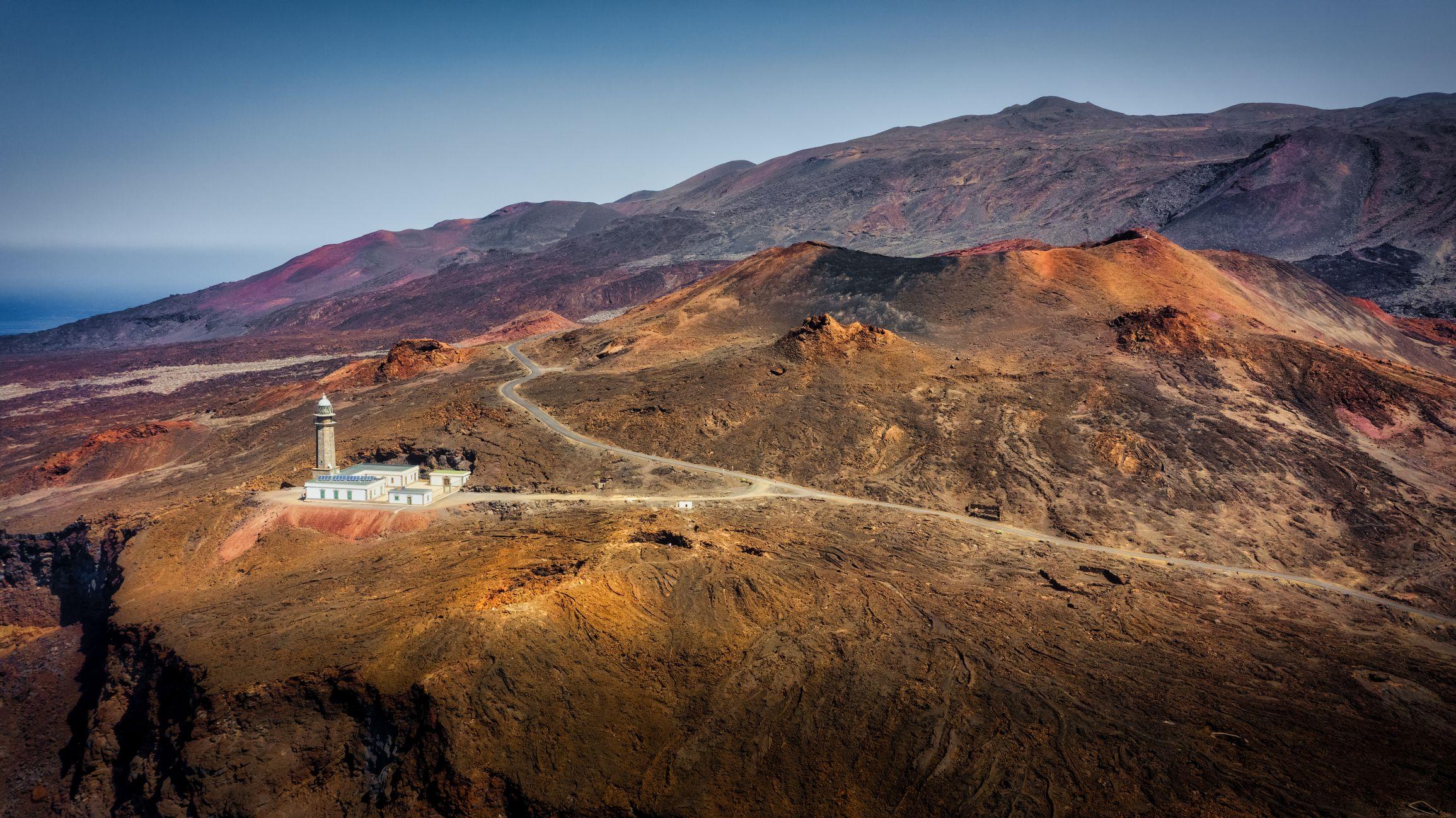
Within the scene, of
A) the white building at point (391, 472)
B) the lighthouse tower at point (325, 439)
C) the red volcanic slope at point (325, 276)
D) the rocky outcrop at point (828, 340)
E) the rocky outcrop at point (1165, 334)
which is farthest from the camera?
the red volcanic slope at point (325, 276)

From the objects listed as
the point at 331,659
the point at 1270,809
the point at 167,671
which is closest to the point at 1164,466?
the point at 1270,809

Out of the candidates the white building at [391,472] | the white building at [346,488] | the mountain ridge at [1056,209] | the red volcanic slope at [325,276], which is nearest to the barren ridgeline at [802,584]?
the white building at [346,488]

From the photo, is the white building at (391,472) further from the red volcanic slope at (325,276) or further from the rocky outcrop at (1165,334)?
the red volcanic slope at (325,276)

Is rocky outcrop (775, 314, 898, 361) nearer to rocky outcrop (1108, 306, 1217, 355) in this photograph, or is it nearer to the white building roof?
rocky outcrop (1108, 306, 1217, 355)

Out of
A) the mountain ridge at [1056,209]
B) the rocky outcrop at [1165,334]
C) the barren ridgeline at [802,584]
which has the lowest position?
the barren ridgeline at [802,584]

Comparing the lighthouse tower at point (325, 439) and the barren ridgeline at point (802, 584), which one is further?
the lighthouse tower at point (325, 439)

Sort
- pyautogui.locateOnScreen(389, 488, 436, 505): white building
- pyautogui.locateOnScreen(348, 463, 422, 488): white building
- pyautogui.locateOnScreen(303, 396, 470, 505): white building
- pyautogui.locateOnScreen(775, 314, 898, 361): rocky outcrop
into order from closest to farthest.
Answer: pyautogui.locateOnScreen(389, 488, 436, 505): white building < pyautogui.locateOnScreen(303, 396, 470, 505): white building < pyautogui.locateOnScreen(348, 463, 422, 488): white building < pyautogui.locateOnScreen(775, 314, 898, 361): rocky outcrop

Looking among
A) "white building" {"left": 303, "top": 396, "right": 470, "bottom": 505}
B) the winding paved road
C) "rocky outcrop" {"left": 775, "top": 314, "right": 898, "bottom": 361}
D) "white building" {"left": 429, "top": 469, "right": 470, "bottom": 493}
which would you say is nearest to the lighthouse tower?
"white building" {"left": 303, "top": 396, "right": 470, "bottom": 505}

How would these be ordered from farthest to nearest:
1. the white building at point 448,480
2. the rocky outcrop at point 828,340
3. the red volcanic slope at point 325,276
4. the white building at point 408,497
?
the red volcanic slope at point 325,276, the rocky outcrop at point 828,340, the white building at point 448,480, the white building at point 408,497
